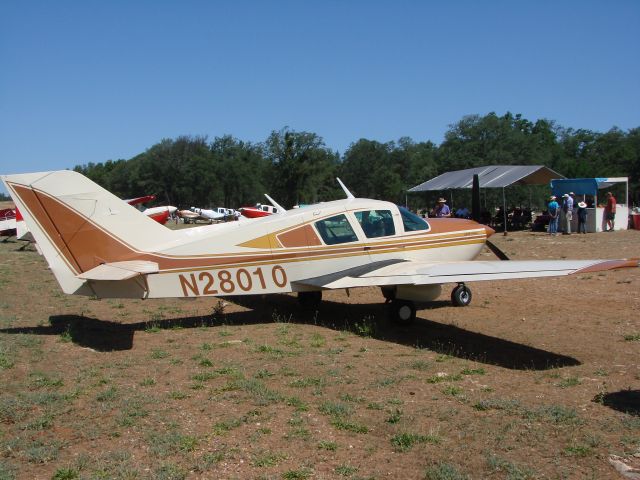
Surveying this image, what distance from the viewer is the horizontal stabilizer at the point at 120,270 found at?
25.7ft

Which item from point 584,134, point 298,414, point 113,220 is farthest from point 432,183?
point 584,134

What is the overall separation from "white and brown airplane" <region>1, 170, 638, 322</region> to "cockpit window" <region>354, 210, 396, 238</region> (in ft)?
0.06

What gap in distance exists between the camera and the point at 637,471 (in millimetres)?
4133

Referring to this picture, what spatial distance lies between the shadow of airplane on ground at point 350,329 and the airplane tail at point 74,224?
1.02 m

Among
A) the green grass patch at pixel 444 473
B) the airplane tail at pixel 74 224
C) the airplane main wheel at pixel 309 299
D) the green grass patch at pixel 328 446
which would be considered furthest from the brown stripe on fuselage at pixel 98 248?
the green grass patch at pixel 444 473

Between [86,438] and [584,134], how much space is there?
10799cm

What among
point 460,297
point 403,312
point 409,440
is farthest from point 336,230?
point 409,440

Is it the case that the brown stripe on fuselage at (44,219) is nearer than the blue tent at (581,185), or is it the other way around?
the brown stripe on fuselage at (44,219)

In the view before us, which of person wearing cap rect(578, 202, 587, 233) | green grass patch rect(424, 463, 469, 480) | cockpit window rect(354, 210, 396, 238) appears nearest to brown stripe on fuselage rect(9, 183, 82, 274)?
cockpit window rect(354, 210, 396, 238)

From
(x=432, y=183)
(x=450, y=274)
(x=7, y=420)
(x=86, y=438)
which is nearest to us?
(x=86, y=438)

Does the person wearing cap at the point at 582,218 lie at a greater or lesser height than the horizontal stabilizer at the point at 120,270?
greater

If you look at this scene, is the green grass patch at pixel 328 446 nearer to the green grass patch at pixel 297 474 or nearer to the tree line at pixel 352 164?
the green grass patch at pixel 297 474

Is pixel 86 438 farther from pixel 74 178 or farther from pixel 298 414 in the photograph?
pixel 74 178

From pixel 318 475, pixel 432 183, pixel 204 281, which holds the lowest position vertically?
pixel 318 475
